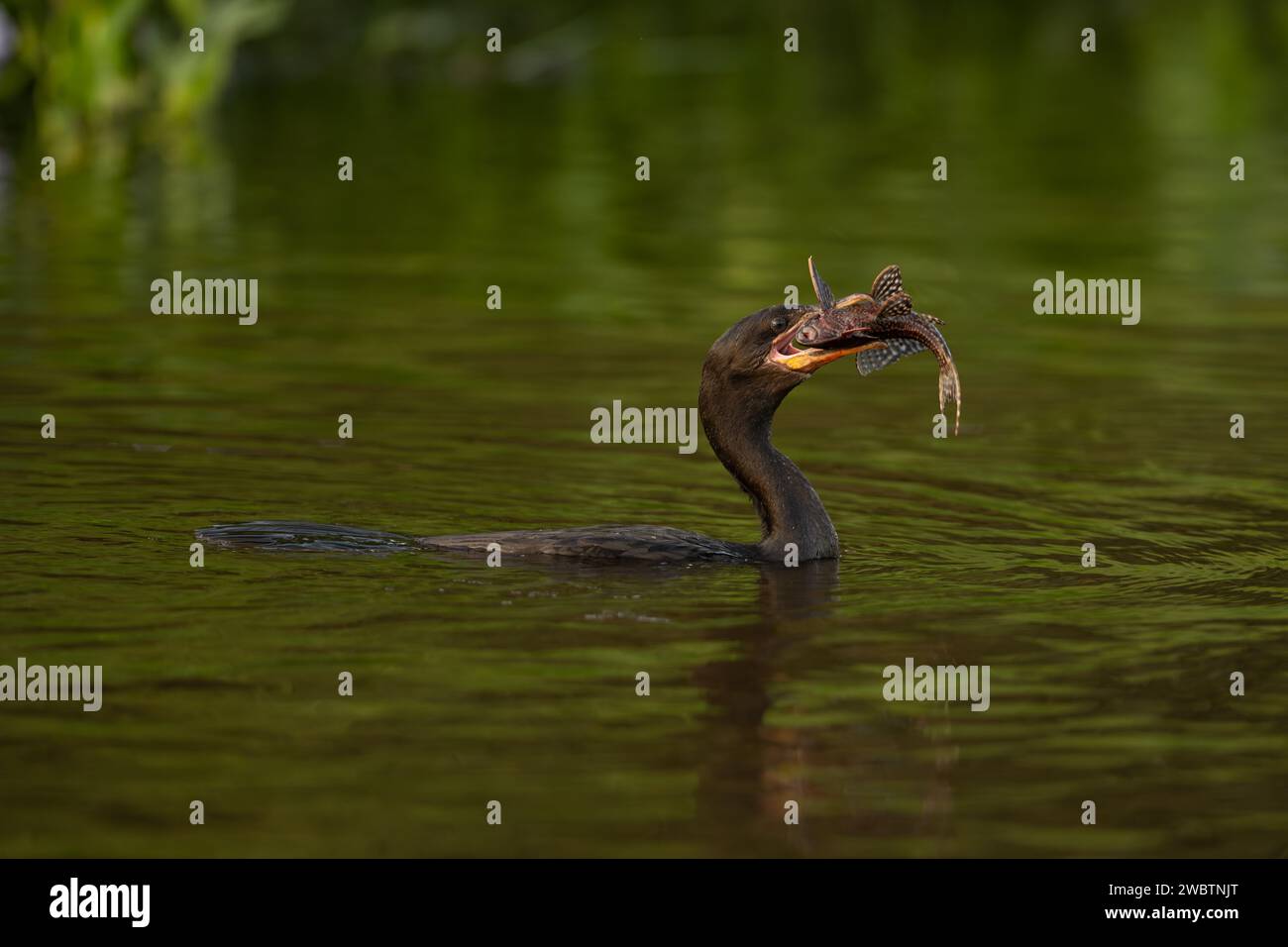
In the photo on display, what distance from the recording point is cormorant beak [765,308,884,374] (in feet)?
32.3

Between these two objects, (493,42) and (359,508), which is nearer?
(359,508)

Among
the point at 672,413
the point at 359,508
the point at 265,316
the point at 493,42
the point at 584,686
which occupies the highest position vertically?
the point at 493,42

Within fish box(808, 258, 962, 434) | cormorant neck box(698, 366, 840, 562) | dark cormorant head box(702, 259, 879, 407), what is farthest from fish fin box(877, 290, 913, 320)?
cormorant neck box(698, 366, 840, 562)

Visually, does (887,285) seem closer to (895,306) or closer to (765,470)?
(895,306)

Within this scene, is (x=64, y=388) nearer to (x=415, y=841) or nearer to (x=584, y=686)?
(x=584, y=686)

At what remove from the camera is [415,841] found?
22.2 feet

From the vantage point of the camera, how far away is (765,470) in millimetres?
10242

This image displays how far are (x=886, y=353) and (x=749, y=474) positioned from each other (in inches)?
31.4

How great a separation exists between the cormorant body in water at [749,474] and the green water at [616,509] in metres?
0.16

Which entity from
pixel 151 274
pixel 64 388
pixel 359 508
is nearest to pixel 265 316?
pixel 151 274

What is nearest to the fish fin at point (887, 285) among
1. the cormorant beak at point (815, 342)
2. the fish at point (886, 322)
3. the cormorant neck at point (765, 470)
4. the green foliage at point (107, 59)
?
the fish at point (886, 322)

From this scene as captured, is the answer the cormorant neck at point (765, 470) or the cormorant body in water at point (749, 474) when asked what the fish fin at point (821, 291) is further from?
the cormorant neck at point (765, 470)

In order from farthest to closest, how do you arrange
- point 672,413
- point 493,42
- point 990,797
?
point 493,42 → point 672,413 → point 990,797

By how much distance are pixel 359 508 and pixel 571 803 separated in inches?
165
